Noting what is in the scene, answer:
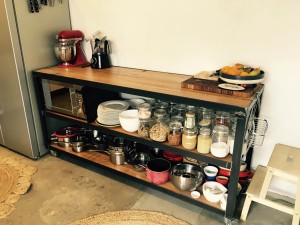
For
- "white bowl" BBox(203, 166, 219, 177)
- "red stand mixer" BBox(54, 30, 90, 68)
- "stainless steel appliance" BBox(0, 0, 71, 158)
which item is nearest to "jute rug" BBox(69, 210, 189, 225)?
"white bowl" BBox(203, 166, 219, 177)

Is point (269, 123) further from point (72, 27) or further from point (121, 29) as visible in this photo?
point (72, 27)

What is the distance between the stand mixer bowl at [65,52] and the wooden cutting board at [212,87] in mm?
1084

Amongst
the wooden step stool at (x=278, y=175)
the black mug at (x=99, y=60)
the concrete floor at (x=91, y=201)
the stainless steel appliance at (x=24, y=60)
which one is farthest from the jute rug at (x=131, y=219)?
the black mug at (x=99, y=60)

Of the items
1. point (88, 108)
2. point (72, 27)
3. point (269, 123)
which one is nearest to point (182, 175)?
point (269, 123)

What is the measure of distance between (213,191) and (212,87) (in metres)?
0.63

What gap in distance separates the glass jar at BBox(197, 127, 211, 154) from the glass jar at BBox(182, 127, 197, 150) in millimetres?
40

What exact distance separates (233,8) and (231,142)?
A: 82 cm

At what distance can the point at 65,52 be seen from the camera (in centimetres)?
219

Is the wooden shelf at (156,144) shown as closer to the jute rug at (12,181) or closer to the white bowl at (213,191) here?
the white bowl at (213,191)

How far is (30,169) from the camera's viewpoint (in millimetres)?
2152

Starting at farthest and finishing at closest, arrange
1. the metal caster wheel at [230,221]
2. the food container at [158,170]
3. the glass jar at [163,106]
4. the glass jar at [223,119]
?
the glass jar at [163,106] → the food container at [158,170] → the glass jar at [223,119] → the metal caster wheel at [230,221]

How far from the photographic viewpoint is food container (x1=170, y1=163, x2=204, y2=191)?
5.45ft

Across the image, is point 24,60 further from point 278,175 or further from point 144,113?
point 278,175

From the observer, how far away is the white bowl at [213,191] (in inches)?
62.6
